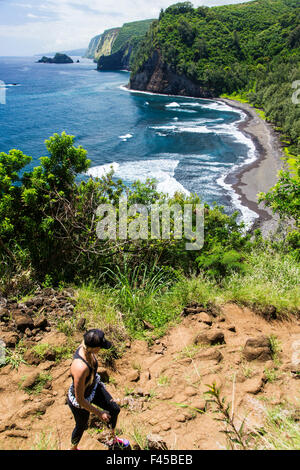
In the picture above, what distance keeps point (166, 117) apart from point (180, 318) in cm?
6261

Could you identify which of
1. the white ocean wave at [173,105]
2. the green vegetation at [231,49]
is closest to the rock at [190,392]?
the green vegetation at [231,49]

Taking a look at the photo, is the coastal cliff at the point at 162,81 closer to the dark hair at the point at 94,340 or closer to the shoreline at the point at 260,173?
the shoreline at the point at 260,173

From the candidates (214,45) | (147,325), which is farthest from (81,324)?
(214,45)

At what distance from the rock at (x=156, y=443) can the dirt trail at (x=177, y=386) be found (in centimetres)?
12

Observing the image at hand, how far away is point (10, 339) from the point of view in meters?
4.57

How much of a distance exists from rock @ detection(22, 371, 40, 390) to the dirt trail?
2 centimetres

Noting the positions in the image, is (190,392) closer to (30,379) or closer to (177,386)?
(177,386)

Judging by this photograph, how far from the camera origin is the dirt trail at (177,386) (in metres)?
3.35

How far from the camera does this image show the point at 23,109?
2381 inches

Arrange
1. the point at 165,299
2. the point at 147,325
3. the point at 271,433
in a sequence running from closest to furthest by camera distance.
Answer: the point at 271,433, the point at 147,325, the point at 165,299

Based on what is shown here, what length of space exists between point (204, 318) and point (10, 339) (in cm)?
324
